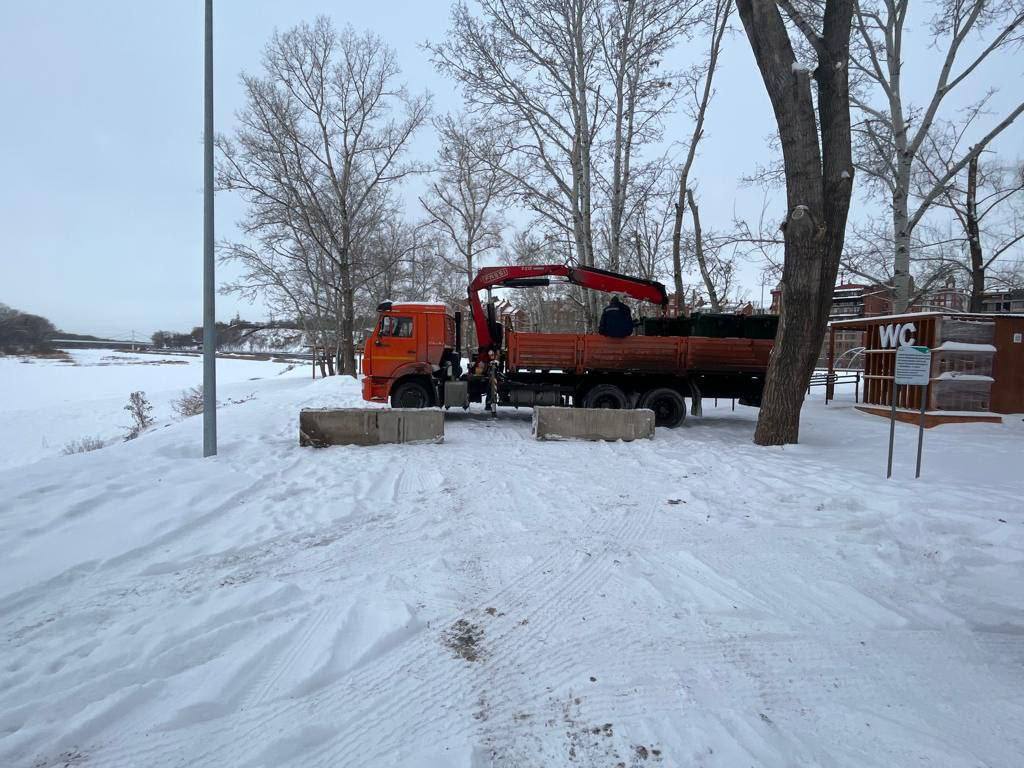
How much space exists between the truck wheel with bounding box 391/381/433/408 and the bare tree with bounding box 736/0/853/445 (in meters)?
7.10

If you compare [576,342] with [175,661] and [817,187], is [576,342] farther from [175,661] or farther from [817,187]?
[175,661]

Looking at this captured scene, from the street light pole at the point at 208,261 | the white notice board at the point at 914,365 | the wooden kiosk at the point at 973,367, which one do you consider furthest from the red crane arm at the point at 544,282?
the white notice board at the point at 914,365

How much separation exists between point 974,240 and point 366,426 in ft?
72.4

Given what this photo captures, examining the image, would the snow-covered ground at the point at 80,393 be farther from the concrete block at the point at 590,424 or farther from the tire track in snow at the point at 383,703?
the tire track in snow at the point at 383,703

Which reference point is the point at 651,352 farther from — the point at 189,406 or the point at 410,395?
the point at 189,406

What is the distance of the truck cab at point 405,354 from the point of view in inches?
467

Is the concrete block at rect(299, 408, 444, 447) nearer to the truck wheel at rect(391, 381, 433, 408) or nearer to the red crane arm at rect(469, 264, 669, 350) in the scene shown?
the truck wheel at rect(391, 381, 433, 408)

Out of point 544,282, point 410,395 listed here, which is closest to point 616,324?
point 544,282

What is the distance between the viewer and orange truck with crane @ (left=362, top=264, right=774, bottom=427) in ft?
37.8

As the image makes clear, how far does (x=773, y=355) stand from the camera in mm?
9023

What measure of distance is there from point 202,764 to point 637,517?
4091 millimetres

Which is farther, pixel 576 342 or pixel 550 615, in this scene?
pixel 576 342

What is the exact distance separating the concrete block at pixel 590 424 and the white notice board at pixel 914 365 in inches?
161

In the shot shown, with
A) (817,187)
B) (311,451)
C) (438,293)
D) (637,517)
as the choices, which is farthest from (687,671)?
(438,293)
